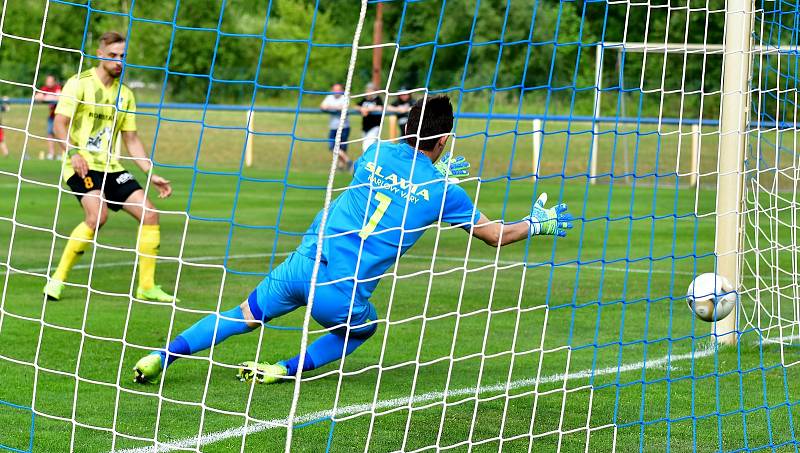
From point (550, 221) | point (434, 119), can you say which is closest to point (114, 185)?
point (434, 119)

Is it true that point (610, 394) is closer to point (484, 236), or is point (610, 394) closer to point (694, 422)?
point (694, 422)

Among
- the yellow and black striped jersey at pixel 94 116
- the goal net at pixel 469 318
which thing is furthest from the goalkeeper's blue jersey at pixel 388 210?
the yellow and black striped jersey at pixel 94 116

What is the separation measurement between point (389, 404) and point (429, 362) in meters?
0.30

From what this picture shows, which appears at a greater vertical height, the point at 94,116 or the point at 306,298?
the point at 306,298

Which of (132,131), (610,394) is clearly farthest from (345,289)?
(132,131)

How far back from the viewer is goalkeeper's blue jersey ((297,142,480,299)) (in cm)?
553

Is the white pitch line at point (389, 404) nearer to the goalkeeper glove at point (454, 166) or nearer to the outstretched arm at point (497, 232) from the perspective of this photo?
the outstretched arm at point (497, 232)

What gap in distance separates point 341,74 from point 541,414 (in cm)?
4152

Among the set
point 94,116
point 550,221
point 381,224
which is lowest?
point 94,116

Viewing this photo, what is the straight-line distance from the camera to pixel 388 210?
5.58 meters

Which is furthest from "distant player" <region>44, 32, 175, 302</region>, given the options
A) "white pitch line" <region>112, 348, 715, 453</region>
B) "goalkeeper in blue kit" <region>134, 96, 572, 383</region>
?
"white pitch line" <region>112, 348, 715, 453</region>

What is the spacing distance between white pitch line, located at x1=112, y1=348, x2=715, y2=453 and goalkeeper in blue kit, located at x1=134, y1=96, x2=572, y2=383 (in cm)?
32

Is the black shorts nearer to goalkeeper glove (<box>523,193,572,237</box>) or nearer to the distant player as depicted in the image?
the distant player

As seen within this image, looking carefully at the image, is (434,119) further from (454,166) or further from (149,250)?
(149,250)
